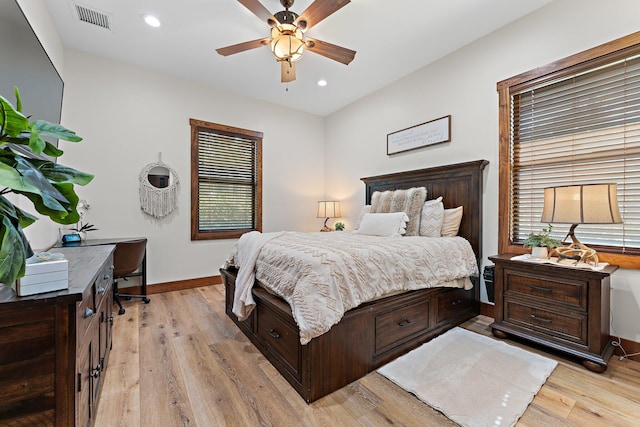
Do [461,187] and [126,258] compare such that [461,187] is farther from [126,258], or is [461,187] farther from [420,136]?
[126,258]

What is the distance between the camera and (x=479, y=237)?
115 inches

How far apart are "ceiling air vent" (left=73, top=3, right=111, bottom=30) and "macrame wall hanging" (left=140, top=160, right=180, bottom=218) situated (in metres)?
1.55

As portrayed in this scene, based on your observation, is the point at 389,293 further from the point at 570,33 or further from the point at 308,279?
the point at 570,33

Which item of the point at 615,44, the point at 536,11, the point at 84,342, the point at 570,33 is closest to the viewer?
the point at 84,342

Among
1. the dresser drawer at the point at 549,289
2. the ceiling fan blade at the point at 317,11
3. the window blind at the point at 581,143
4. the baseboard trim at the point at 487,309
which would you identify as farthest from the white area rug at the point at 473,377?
the ceiling fan blade at the point at 317,11

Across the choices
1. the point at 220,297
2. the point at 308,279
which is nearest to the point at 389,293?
the point at 308,279

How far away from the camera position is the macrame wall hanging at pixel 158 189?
3.61m

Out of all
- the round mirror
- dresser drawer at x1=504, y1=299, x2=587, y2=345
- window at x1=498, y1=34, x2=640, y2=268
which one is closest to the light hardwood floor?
dresser drawer at x1=504, y1=299, x2=587, y2=345

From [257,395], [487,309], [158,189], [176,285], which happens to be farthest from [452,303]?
[158,189]

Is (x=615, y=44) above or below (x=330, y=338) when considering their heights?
above

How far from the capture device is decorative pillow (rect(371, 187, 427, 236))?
309 cm

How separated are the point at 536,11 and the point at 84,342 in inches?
162

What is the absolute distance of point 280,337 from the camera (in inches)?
73.6

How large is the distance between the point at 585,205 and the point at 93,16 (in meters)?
4.56
